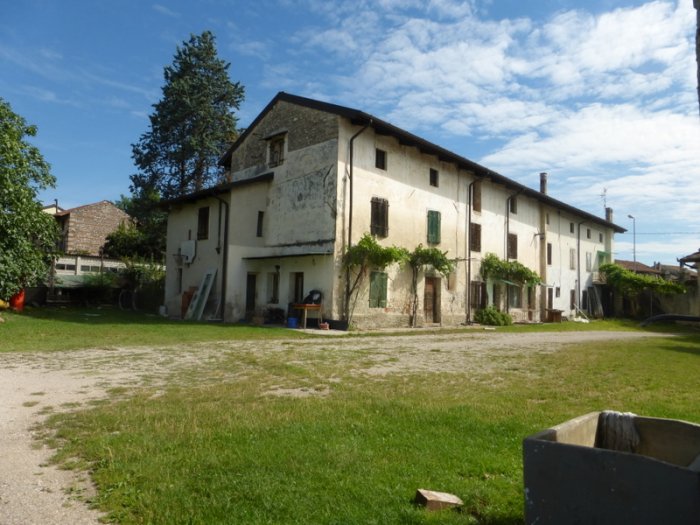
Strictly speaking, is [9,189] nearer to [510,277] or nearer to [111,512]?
[111,512]

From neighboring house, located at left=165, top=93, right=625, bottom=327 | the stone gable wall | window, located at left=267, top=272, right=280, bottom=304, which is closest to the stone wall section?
neighboring house, located at left=165, top=93, right=625, bottom=327

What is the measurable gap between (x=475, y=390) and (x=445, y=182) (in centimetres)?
1674

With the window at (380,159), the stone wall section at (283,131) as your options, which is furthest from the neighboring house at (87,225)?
the window at (380,159)

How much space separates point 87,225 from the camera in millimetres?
38031

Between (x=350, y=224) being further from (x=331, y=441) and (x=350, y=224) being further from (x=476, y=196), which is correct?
(x=331, y=441)

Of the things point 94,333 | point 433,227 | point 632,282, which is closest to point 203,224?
point 94,333

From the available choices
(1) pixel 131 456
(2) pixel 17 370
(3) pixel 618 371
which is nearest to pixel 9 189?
(2) pixel 17 370

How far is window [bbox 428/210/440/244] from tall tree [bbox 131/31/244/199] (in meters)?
16.7

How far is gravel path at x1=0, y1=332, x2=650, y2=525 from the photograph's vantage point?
3.25 meters

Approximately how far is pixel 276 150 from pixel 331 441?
18.3m

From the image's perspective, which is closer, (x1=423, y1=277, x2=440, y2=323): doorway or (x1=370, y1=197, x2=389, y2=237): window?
(x1=370, y1=197, x2=389, y2=237): window

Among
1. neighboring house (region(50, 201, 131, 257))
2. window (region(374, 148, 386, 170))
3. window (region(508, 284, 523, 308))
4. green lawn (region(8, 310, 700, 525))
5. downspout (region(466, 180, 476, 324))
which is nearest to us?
green lawn (region(8, 310, 700, 525))

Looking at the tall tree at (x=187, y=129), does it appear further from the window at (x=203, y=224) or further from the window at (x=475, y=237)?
the window at (x=475, y=237)

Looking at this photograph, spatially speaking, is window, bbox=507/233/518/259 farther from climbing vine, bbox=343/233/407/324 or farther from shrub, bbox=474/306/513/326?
climbing vine, bbox=343/233/407/324
